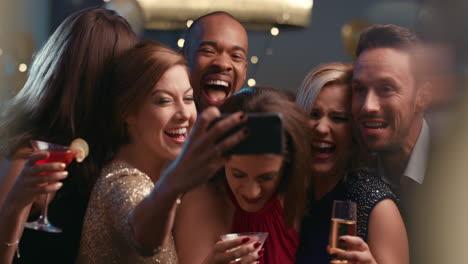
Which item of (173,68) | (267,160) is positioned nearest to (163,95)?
(173,68)

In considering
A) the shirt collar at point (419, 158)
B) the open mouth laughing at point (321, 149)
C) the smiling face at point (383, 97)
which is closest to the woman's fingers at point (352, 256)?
the open mouth laughing at point (321, 149)

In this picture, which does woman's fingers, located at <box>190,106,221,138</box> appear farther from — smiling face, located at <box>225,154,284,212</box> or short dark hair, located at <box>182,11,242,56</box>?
short dark hair, located at <box>182,11,242,56</box>

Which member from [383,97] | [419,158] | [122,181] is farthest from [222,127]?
[419,158]

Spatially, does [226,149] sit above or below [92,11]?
below

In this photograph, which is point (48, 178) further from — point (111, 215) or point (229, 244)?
point (229, 244)

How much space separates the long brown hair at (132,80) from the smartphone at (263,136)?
0.52 metres

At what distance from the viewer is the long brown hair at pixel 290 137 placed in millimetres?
2115

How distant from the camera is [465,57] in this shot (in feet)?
9.02

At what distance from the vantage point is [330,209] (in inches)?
91.7

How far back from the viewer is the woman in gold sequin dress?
178cm

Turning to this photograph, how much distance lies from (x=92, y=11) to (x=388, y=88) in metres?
1.20

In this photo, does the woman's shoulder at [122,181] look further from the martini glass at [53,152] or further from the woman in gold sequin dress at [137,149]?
the martini glass at [53,152]

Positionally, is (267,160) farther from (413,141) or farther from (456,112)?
(456,112)

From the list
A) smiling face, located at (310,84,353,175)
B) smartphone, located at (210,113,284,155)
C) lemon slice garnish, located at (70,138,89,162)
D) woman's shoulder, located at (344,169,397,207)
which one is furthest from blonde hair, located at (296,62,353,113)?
lemon slice garnish, located at (70,138,89,162)
